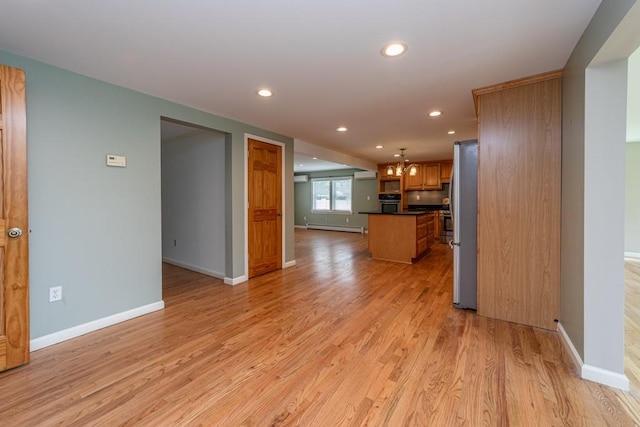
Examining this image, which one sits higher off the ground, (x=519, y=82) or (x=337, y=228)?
(x=519, y=82)

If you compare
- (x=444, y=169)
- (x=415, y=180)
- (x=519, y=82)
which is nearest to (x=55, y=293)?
(x=519, y=82)

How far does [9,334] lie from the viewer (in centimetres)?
186

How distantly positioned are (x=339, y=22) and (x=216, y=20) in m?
0.75

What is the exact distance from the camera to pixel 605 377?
1.69 metres

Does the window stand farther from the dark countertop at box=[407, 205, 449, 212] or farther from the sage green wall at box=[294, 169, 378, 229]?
the dark countertop at box=[407, 205, 449, 212]

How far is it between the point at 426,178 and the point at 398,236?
3.60m

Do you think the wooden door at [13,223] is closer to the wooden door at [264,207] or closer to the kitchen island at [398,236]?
the wooden door at [264,207]

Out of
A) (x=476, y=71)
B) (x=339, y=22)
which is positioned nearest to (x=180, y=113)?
(x=339, y=22)

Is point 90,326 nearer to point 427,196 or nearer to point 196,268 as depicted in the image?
point 196,268

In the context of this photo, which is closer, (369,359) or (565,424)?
(565,424)

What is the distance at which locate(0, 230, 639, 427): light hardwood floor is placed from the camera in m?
1.47

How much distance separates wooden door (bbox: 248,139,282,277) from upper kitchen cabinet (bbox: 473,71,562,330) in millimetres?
2876

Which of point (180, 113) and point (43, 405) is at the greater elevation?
point (180, 113)

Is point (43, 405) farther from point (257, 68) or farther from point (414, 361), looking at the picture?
point (257, 68)
